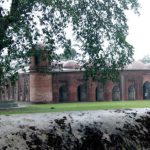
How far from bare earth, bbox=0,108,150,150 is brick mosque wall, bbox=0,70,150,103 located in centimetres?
4182

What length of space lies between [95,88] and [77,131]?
44262 millimetres

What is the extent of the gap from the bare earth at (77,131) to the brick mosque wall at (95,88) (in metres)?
41.8

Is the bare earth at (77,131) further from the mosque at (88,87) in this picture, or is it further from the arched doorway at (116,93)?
the arched doorway at (116,93)

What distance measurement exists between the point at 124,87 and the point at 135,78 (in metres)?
1.91

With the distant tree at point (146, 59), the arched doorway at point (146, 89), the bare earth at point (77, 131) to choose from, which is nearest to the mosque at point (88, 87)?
the arched doorway at point (146, 89)

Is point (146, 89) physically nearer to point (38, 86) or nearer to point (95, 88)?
point (95, 88)

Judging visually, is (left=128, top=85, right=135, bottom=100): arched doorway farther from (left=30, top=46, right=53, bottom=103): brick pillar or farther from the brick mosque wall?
(left=30, top=46, right=53, bottom=103): brick pillar

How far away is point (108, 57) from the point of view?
48.3 feet

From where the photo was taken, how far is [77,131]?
1.47m

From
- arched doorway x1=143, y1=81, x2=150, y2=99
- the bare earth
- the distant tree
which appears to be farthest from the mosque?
the distant tree

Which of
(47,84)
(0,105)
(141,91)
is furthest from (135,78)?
(0,105)

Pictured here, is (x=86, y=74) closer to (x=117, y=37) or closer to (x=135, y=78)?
(x=117, y=37)

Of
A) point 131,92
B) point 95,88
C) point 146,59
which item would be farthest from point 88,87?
point 146,59

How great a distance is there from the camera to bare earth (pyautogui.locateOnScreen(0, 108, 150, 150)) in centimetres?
127
